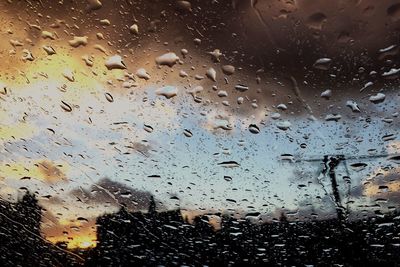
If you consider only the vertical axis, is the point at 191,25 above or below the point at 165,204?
above

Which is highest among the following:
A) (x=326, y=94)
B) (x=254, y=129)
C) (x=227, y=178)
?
(x=326, y=94)

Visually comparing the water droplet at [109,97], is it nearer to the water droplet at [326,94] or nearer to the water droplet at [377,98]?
the water droplet at [326,94]

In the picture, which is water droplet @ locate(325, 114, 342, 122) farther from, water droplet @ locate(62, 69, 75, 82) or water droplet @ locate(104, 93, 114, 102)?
water droplet @ locate(62, 69, 75, 82)

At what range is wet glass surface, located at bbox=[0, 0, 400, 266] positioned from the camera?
3469 millimetres

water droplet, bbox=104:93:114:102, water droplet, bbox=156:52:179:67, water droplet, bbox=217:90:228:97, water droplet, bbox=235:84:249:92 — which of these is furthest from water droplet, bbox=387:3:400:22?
water droplet, bbox=104:93:114:102

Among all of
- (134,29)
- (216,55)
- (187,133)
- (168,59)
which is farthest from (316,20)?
(187,133)

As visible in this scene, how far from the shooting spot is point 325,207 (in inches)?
247

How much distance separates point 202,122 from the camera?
447 centimetres

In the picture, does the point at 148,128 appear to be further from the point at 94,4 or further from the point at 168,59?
the point at 94,4

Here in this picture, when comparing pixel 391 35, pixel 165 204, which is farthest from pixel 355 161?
pixel 165 204

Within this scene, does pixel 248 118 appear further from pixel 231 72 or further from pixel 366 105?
pixel 366 105

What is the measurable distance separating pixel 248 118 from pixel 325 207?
2579 mm

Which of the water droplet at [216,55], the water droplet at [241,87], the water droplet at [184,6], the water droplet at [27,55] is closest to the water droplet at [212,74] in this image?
the water droplet at [216,55]

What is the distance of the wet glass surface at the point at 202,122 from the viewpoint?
3469 mm
